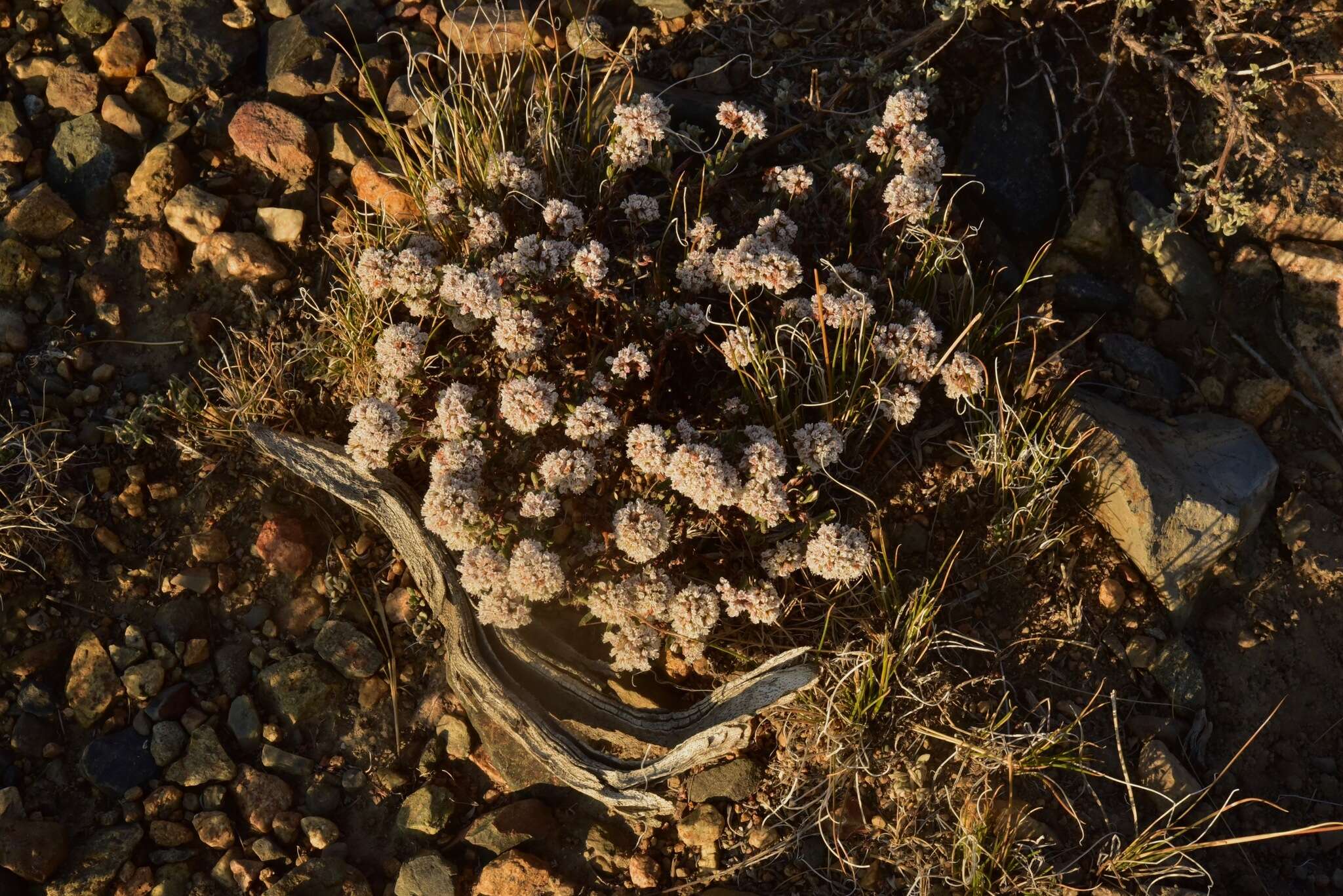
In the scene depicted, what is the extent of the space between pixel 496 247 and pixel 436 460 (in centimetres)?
120

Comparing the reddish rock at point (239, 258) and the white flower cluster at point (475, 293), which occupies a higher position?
the white flower cluster at point (475, 293)

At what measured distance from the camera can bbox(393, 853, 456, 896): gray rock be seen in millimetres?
4367

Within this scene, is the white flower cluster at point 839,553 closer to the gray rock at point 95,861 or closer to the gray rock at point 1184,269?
the gray rock at point 1184,269

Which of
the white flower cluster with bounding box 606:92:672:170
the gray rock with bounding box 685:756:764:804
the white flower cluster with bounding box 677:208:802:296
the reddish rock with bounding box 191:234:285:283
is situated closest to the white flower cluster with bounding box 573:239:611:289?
the white flower cluster with bounding box 677:208:802:296

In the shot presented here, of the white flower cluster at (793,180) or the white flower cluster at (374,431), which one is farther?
the white flower cluster at (793,180)

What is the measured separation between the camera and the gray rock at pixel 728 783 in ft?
14.7

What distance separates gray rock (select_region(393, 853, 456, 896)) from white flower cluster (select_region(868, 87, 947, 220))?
384 centimetres

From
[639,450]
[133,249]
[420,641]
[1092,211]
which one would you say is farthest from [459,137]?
[1092,211]

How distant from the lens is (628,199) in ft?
16.0

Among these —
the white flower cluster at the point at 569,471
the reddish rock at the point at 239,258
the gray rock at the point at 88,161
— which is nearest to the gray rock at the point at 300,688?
the white flower cluster at the point at 569,471

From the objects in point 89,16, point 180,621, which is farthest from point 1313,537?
point 89,16

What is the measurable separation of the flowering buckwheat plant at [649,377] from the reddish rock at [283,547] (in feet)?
2.32

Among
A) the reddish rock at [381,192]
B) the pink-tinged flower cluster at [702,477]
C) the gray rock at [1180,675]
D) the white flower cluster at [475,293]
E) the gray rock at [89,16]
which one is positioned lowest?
the gray rock at [1180,675]

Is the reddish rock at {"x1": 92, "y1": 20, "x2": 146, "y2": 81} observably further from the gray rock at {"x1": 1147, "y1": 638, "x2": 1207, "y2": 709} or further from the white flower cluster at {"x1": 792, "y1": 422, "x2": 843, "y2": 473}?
the gray rock at {"x1": 1147, "y1": 638, "x2": 1207, "y2": 709}
